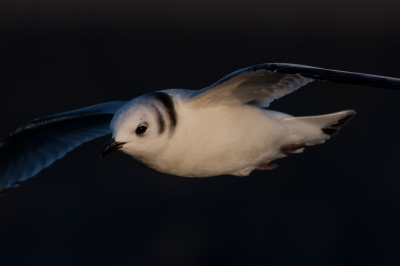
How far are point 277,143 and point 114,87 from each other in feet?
24.3

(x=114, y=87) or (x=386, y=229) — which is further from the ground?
(x=114, y=87)

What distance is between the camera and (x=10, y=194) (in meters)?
12.0

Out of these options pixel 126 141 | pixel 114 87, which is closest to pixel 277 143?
pixel 126 141

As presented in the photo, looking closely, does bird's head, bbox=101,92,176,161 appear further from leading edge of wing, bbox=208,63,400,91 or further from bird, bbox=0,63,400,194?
leading edge of wing, bbox=208,63,400,91

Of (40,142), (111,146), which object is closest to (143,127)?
(111,146)

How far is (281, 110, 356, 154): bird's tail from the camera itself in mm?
7273

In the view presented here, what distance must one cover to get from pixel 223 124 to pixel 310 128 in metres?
0.85

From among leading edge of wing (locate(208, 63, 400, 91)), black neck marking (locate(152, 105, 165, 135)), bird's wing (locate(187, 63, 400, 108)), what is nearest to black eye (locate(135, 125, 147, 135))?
black neck marking (locate(152, 105, 165, 135))

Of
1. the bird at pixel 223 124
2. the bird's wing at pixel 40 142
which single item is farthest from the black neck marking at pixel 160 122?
the bird's wing at pixel 40 142

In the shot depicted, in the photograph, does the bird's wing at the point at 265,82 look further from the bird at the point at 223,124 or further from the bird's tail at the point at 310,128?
the bird's tail at the point at 310,128

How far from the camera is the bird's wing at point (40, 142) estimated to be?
7852 mm

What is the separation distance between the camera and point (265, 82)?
22.0ft

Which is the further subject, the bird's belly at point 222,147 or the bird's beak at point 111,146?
the bird's belly at point 222,147

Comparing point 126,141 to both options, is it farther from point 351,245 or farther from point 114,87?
point 114,87
